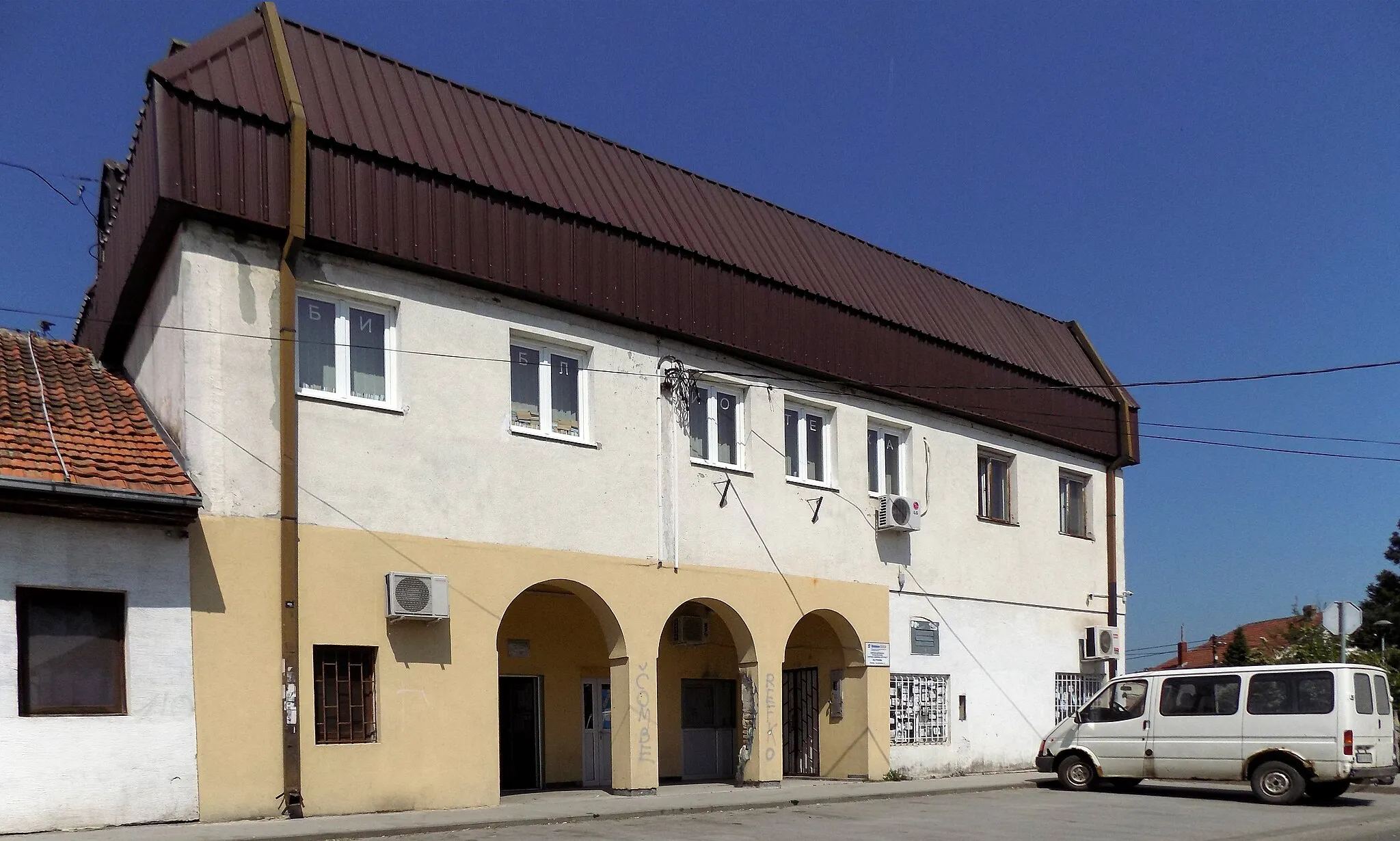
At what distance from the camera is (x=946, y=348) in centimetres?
2281

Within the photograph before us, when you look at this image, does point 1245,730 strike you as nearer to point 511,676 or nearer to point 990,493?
point 990,493

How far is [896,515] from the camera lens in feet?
67.7

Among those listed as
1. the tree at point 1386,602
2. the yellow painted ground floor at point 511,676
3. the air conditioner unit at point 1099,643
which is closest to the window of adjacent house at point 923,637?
the yellow painted ground floor at point 511,676

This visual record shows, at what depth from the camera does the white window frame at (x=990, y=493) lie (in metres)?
23.4

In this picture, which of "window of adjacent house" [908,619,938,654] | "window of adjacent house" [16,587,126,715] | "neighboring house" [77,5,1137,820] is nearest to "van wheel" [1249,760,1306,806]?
"neighboring house" [77,5,1137,820]

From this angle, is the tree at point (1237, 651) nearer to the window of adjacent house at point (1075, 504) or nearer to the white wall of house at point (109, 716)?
the window of adjacent house at point (1075, 504)

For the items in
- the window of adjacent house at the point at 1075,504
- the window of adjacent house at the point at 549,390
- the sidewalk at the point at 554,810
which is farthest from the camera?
the window of adjacent house at the point at 1075,504

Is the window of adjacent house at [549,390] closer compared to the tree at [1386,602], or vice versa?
the window of adjacent house at [549,390]

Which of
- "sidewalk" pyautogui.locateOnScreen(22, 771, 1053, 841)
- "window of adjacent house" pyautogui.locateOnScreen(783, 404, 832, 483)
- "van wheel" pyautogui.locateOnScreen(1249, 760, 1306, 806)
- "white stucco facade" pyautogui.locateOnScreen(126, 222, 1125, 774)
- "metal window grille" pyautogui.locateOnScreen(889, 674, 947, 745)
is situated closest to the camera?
"sidewalk" pyautogui.locateOnScreen(22, 771, 1053, 841)

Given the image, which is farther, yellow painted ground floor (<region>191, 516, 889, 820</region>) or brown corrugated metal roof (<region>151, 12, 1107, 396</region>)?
brown corrugated metal roof (<region>151, 12, 1107, 396</region>)

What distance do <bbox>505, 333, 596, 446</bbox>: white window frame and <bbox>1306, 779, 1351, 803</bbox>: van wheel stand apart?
10.8 m

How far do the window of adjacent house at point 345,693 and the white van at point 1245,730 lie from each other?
10981 millimetres

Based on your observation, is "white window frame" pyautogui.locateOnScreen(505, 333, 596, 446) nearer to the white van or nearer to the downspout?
the white van

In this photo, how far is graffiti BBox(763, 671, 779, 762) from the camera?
18.4 meters
